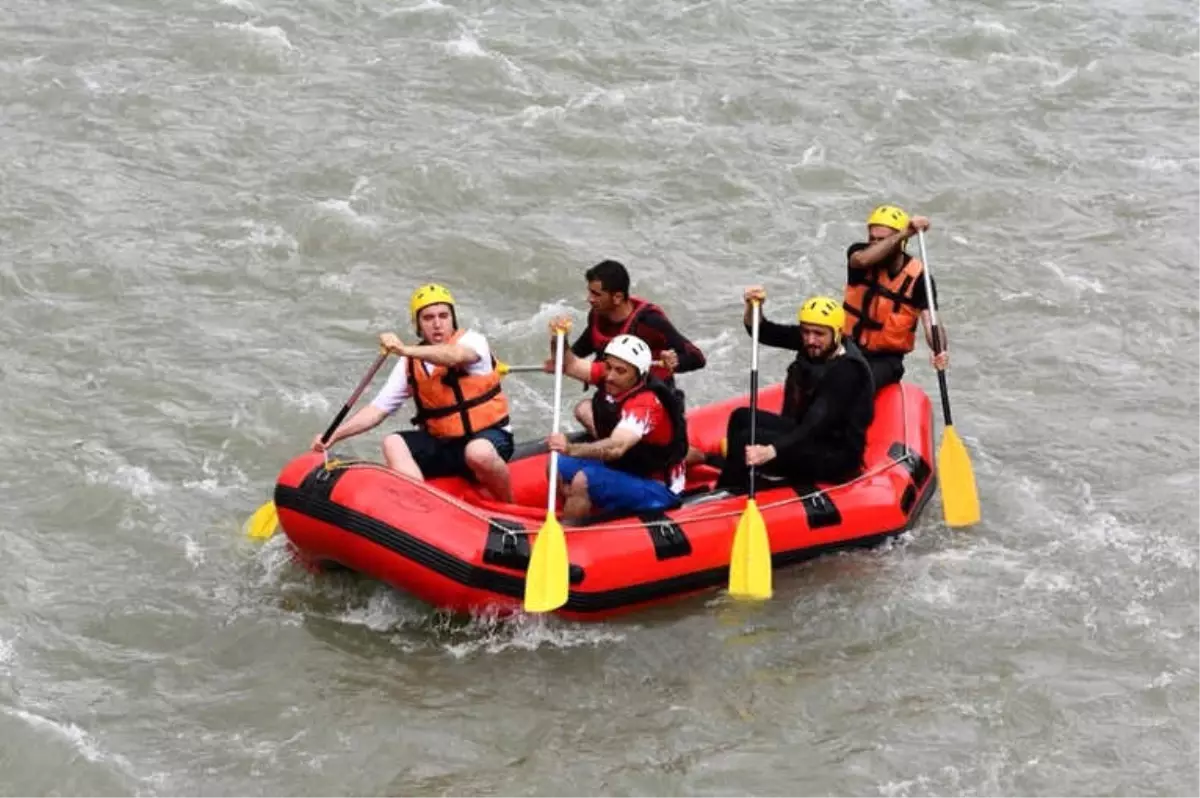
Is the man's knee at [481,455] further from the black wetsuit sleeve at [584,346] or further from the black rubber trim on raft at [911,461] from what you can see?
the black rubber trim on raft at [911,461]

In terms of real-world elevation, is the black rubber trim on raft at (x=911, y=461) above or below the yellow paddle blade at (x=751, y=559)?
above

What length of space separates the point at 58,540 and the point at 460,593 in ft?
8.04

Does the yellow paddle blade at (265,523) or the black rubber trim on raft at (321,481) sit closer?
the black rubber trim on raft at (321,481)

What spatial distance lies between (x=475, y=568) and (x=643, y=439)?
0.99 metres

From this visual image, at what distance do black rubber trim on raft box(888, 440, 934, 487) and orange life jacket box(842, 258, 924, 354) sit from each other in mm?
705

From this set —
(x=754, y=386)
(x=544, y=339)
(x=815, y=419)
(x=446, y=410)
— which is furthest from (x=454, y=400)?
(x=544, y=339)

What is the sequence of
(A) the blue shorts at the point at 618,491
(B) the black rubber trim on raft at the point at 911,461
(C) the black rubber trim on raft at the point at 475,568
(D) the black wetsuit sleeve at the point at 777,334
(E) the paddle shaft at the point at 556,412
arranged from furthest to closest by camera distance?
(D) the black wetsuit sleeve at the point at 777,334, (B) the black rubber trim on raft at the point at 911,461, (A) the blue shorts at the point at 618,491, (E) the paddle shaft at the point at 556,412, (C) the black rubber trim on raft at the point at 475,568

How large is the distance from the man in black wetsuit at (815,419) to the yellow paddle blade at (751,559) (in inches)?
13.3

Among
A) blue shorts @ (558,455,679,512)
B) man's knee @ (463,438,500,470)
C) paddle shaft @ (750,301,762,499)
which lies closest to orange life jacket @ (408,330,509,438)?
man's knee @ (463,438,500,470)

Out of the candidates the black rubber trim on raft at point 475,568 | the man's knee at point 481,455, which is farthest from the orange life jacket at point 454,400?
the black rubber trim on raft at point 475,568

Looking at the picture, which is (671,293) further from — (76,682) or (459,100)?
(76,682)

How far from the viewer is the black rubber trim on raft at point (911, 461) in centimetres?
841

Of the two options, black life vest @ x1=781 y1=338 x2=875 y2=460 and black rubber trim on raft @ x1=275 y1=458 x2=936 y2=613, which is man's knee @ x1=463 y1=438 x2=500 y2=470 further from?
black life vest @ x1=781 y1=338 x2=875 y2=460

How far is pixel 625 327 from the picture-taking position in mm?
8031
